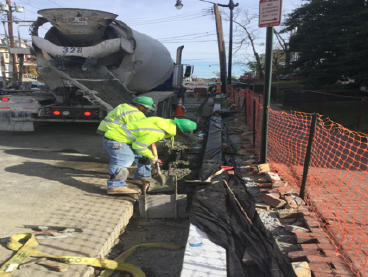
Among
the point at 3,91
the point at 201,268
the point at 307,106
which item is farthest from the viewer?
the point at 307,106

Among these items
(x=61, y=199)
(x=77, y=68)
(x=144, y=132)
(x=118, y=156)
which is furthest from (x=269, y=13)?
(x=77, y=68)

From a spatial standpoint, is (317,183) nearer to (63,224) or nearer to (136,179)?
(136,179)

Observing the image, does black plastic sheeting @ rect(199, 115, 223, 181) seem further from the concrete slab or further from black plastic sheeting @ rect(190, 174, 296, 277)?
the concrete slab

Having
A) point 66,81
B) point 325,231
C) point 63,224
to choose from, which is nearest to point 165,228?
point 63,224

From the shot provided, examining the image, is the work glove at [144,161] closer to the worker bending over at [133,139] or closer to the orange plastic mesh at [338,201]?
the worker bending over at [133,139]

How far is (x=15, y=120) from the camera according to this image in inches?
286

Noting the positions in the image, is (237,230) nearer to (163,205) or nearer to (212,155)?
(163,205)

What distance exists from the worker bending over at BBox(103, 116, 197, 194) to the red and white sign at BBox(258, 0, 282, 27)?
184cm

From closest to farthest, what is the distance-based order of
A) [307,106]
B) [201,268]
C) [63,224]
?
1. [201,268]
2. [63,224]
3. [307,106]

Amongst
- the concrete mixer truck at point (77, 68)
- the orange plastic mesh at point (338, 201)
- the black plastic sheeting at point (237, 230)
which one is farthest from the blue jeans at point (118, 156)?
the concrete mixer truck at point (77, 68)

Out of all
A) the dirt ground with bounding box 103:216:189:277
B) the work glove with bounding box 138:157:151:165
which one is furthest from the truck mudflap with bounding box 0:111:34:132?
the dirt ground with bounding box 103:216:189:277

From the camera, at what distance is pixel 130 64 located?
773 cm

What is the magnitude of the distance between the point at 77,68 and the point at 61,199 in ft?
14.6

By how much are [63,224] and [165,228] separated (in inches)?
47.7
